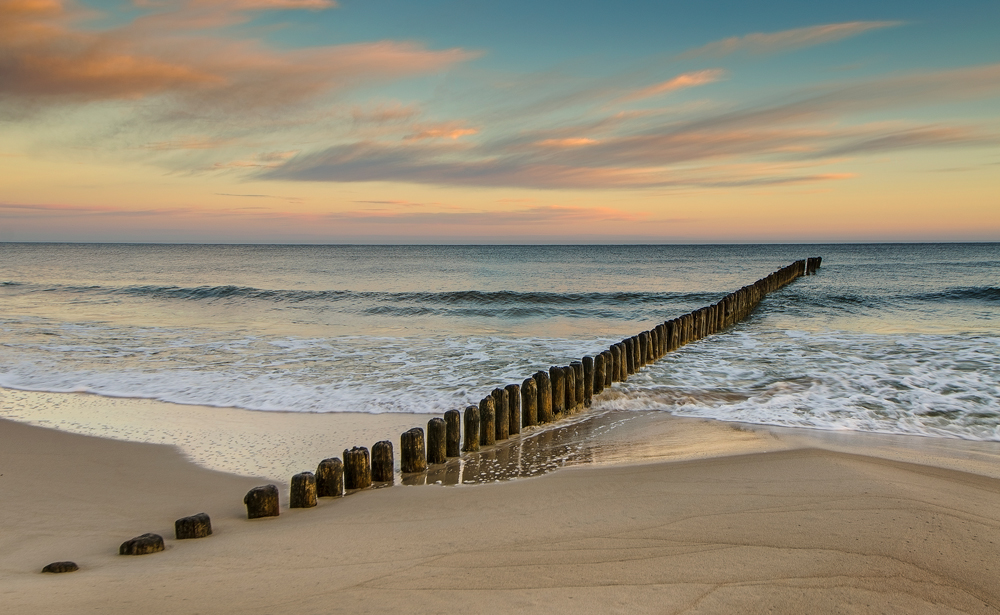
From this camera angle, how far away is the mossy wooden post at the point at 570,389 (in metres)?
7.77

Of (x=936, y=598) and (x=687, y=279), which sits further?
(x=687, y=279)

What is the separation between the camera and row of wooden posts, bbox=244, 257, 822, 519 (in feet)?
15.3

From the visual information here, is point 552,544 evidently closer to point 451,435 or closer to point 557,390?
point 451,435

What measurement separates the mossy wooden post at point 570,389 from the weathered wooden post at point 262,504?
4.18 m

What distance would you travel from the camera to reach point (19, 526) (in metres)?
4.35

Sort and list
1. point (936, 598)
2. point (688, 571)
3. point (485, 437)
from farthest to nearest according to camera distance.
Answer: point (485, 437)
point (688, 571)
point (936, 598)

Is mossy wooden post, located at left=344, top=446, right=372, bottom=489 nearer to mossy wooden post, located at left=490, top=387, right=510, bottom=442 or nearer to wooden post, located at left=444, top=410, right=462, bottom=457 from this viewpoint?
wooden post, located at left=444, top=410, right=462, bottom=457

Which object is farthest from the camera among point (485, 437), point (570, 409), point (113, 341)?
point (113, 341)

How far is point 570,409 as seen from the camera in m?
7.86

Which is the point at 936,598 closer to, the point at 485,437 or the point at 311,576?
the point at 311,576

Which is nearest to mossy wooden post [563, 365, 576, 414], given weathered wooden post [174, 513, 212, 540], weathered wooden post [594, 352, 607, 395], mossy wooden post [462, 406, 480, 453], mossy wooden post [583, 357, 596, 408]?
mossy wooden post [583, 357, 596, 408]

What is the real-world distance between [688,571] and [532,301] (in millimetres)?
23494

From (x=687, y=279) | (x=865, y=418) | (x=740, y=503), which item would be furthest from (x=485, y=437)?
(x=687, y=279)

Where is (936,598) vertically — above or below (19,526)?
above
